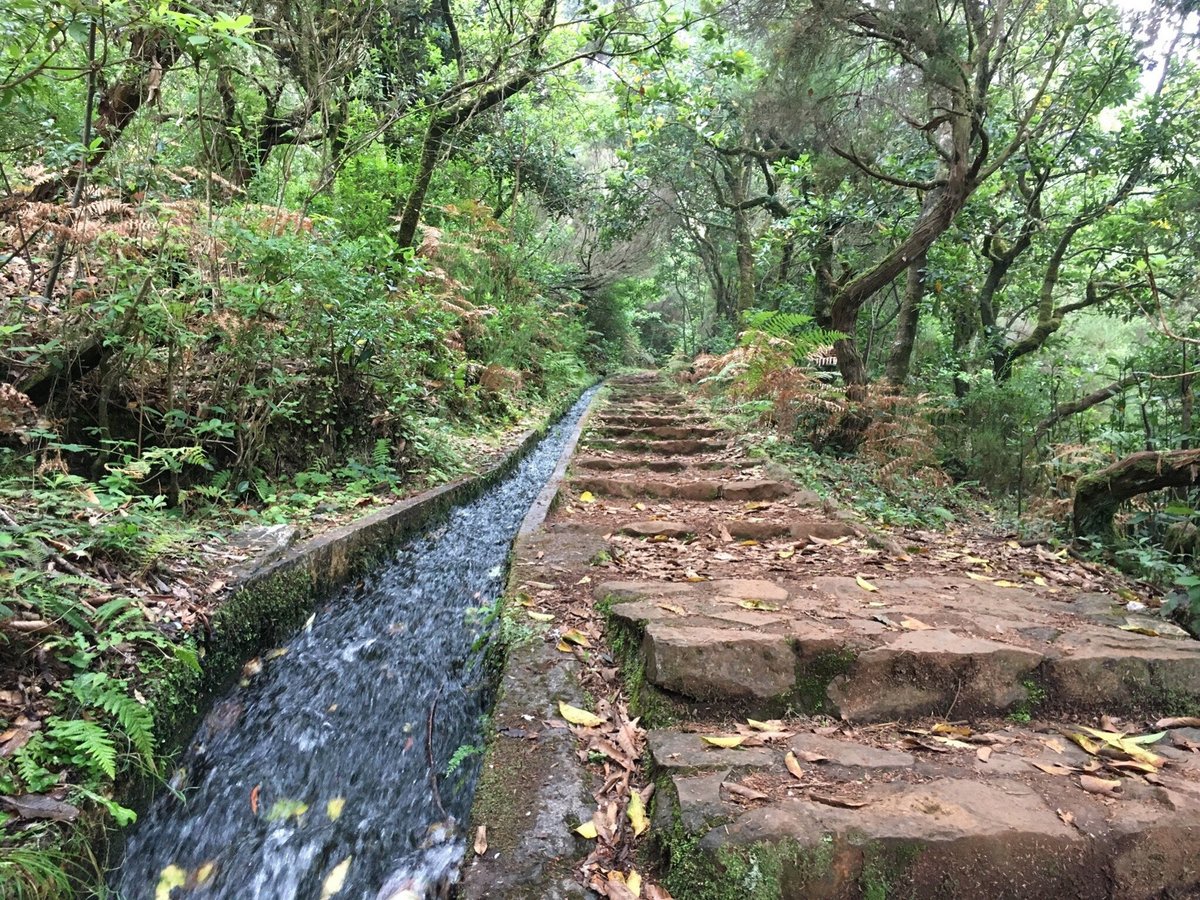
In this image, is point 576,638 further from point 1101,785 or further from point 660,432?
point 660,432

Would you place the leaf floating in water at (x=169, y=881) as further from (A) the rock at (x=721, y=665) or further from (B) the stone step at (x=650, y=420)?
(B) the stone step at (x=650, y=420)

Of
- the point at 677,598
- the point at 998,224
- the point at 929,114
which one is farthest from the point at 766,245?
the point at 677,598

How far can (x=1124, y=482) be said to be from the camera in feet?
12.0

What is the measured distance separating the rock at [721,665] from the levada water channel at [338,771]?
30.9 inches

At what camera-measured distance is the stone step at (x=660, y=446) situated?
22.4 ft

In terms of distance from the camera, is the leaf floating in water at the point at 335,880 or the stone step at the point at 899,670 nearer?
the leaf floating in water at the point at 335,880

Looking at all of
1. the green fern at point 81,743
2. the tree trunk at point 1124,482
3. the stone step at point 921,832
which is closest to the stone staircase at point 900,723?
the stone step at point 921,832

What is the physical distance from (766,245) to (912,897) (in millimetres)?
8139

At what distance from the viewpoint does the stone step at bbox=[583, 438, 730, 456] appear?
6826 millimetres

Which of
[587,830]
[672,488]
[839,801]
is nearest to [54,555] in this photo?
[587,830]

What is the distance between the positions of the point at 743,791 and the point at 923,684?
953 millimetres

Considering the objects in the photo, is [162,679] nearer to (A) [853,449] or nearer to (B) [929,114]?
(A) [853,449]

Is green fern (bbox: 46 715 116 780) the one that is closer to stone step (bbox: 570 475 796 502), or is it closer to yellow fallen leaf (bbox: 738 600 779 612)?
yellow fallen leaf (bbox: 738 600 779 612)

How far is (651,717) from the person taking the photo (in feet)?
6.90
